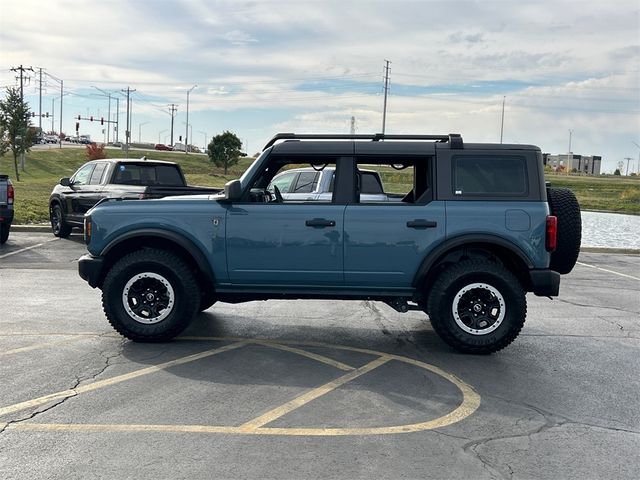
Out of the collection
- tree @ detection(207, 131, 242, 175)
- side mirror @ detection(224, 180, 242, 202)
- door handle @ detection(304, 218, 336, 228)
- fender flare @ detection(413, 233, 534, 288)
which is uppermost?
tree @ detection(207, 131, 242, 175)

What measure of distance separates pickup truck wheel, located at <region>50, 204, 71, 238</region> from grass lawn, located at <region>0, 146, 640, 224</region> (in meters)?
2.03

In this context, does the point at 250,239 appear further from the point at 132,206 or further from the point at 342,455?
the point at 342,455

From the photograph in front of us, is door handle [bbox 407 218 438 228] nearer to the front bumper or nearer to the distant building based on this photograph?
the front bumper

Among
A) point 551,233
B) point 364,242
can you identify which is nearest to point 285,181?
point 364,242

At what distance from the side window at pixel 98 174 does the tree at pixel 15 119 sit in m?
28.6

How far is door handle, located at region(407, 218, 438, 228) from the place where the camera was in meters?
5.96

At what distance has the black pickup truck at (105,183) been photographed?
13.6 meters

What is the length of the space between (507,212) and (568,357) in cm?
156

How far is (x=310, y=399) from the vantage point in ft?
15.6

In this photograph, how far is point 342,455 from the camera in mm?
3777

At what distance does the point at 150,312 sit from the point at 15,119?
123ft

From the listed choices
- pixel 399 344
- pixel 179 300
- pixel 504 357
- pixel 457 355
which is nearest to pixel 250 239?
pixel 179 300

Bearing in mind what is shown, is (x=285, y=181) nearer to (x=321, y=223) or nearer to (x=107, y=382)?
(x=321, y=223)

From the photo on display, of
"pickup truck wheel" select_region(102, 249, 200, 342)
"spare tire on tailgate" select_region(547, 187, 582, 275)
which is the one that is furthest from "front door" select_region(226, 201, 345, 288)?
"spare tire on tailgate" select_region(547, 187, 582, 275)
